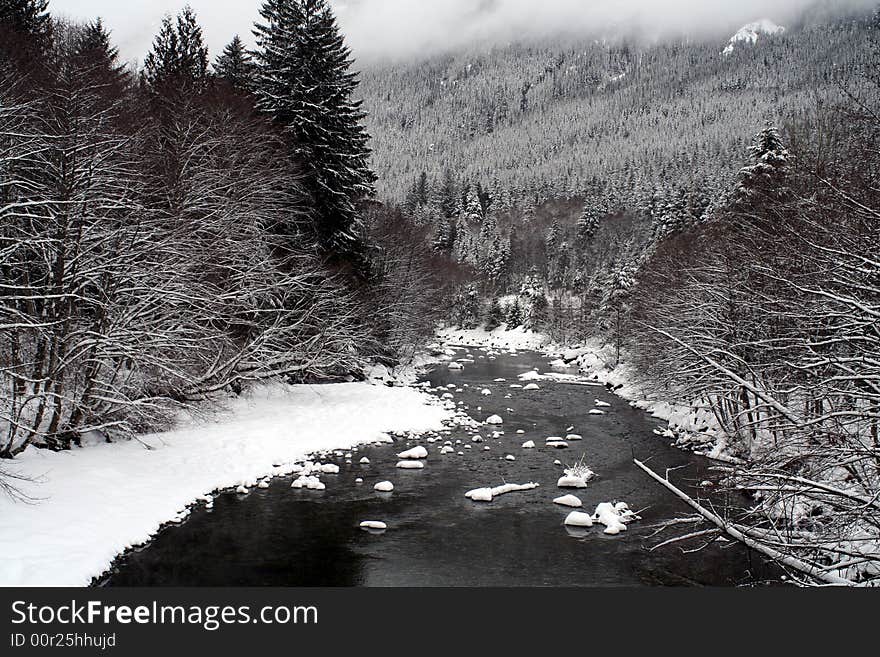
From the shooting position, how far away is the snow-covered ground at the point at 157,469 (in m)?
8.66

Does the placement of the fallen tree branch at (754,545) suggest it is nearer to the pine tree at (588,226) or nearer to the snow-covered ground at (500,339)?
the snow-covered ground at (500,339)

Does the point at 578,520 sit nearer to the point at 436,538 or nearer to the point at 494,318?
the point at 436,538

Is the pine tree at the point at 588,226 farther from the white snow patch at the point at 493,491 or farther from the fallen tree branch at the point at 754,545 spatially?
the fallen tree branch at the point at 754,545

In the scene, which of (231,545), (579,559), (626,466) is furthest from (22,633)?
(626,466)

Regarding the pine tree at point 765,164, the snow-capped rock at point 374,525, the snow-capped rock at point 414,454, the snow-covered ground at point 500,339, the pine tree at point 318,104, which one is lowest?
the snow-capped rock at point 374,525

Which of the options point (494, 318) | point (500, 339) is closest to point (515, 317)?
point (494, 318)

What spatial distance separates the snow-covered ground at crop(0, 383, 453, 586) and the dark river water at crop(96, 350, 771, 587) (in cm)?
62

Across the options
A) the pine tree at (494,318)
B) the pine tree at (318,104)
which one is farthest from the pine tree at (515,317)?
the pine tree at (318,104)

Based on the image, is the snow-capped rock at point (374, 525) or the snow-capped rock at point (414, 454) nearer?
the snow-capped rock at point (374, 525)

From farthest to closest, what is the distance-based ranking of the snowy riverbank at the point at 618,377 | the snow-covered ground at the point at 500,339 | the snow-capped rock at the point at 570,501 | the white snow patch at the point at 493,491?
the snow-covered ground at the point at 500,339 → the snowy riverbank at the point at 618,377 → the white snow patch at the point at 493,491 → the snow-capped rock at the point at 570,501

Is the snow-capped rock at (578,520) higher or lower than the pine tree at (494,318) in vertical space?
lower

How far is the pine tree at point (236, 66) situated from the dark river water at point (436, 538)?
22.3 metres

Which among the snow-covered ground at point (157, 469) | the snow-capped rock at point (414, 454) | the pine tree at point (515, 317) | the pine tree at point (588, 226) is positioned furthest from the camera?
the pine tree at point (588, 226)

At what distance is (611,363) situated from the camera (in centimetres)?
3778
